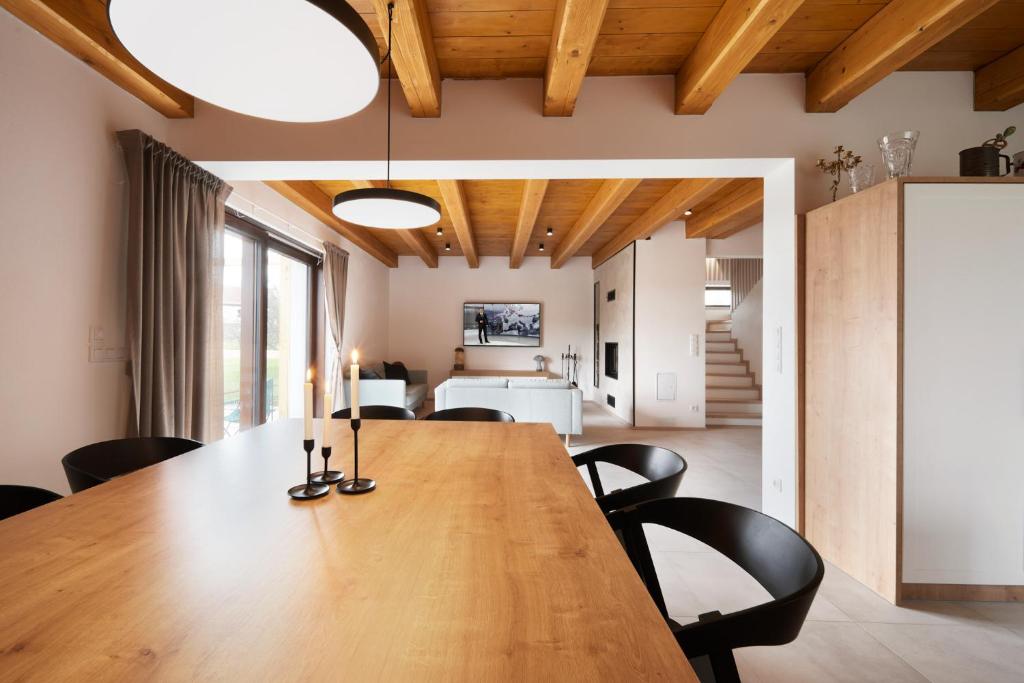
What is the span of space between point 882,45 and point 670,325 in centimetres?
406

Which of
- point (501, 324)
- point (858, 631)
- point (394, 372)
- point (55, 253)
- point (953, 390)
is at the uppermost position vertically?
point (55, 253)

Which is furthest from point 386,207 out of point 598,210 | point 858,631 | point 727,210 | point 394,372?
point 394,372

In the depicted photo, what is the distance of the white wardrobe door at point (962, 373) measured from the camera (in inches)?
80.2

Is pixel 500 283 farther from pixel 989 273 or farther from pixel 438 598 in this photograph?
pixel 438 598

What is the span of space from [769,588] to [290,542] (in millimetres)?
1001

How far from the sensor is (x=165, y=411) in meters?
2.43

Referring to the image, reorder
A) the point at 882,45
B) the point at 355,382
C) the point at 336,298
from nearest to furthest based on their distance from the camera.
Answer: the point at 355,382
the point at 882,45
the point at 336,298

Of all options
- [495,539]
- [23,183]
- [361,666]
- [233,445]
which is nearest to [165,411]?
[233,445]

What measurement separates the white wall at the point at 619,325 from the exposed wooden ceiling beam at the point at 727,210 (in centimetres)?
89

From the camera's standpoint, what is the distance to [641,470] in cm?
168

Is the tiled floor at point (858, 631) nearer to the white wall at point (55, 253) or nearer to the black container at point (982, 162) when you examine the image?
the black container at point (982, 162)

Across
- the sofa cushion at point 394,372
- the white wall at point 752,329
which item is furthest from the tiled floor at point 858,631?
the white wall at point 752,329

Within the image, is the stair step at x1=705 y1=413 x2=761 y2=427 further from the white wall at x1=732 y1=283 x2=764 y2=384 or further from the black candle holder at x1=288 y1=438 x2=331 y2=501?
the black candle holder at x1=288 y1=438 x2=331 y2=501

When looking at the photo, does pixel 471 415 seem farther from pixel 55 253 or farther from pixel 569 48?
pixel 55 253
